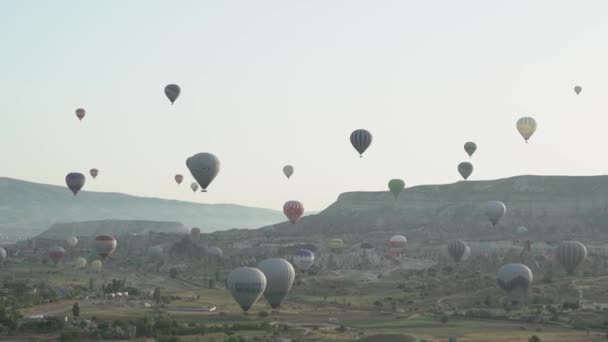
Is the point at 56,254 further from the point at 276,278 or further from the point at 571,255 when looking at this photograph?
the point at 571,255

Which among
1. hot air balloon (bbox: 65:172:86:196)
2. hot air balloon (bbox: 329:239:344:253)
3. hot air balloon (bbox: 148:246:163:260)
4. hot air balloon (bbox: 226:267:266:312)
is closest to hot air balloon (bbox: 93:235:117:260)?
hot air balloon (bbox: 65:172:86:196)

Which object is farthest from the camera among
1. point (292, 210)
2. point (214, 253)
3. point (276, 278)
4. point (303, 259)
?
point (214, 253)

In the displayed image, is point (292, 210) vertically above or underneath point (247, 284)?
above

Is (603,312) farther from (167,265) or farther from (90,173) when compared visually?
Result: (90,173)

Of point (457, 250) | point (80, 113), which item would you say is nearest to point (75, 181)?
point (80, 113)

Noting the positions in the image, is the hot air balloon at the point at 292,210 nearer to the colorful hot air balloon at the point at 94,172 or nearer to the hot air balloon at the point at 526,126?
the hot air balloon at the point at 526,126
